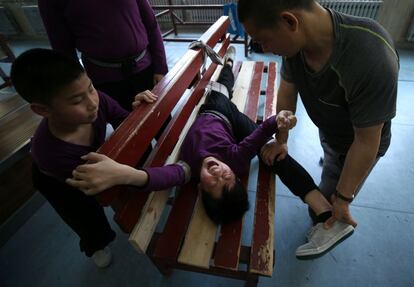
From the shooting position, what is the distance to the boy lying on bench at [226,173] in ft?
3.91

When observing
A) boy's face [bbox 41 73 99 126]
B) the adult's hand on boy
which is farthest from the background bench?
the adult's hand on boy

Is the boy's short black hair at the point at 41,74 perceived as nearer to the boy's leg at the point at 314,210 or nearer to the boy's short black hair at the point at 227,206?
the boy's short black hair at the point at 227,206

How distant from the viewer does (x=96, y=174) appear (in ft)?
2.80

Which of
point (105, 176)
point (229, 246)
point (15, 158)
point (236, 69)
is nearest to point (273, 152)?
point (229, 246)

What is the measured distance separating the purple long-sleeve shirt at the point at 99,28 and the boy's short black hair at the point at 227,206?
1047mm

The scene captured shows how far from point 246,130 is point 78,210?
122 centimetres

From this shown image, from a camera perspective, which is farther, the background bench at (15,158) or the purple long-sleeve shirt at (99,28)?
the background bench at (15,158)

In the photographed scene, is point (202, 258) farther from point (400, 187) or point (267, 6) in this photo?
point (400, 187)

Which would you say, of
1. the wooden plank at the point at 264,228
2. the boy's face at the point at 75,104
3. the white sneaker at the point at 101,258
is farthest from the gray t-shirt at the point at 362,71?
the white sneaker at the point at 101,258

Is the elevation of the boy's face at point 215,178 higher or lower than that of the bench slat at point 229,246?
higher

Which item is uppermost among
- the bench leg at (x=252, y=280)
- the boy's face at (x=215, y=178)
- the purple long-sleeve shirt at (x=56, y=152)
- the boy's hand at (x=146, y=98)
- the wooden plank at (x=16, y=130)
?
the boy's hand at (x=146, y=98)

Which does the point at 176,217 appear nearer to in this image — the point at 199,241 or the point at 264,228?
the point at 199,241

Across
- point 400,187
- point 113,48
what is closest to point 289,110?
point 113,48

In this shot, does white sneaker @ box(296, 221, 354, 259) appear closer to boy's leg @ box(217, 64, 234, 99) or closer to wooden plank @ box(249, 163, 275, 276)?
wooden plank @ box(249, 163, 275, 276)
